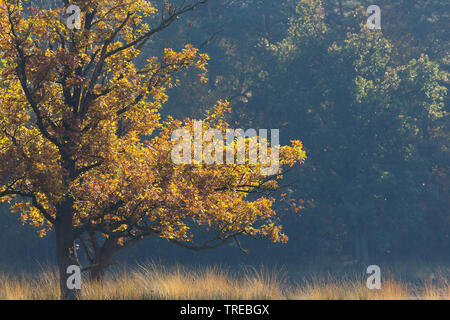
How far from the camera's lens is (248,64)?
4147 centimetres

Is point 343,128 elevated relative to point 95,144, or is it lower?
elevated

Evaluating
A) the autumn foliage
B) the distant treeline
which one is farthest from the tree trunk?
the distant treeline

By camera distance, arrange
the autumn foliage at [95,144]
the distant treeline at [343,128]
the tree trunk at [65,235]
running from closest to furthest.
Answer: the autumn foliage at [95,144]
the tree trunk at [65,235]
the distant treeline at [343,128]

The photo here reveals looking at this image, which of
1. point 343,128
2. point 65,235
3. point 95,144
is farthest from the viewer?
point 343,128

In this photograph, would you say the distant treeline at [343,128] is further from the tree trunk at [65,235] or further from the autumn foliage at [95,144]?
the tree trunk at [65,235]

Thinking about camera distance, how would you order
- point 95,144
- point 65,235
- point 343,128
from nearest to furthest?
point 95,144 < point 65,235 < point 343,128

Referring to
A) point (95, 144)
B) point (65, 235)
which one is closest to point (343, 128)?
point (65, 235)

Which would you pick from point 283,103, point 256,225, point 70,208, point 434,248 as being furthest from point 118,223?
point 434,248

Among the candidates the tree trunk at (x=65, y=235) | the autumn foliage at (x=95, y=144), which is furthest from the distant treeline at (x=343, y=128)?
the tree trunk at (x=65, y=235)

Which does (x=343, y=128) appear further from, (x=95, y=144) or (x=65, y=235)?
(x=95, y=144)

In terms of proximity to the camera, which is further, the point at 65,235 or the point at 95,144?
the point at 65,235

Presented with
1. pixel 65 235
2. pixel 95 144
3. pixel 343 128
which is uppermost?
pixel 343 128

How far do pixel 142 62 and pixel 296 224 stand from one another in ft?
44.5
